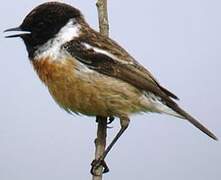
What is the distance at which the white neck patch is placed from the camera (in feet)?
24.9

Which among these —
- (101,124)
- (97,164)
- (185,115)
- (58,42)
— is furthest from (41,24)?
(185,115)

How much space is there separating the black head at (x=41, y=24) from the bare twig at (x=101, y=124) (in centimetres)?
41

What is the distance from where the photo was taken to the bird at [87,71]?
24.6 feet

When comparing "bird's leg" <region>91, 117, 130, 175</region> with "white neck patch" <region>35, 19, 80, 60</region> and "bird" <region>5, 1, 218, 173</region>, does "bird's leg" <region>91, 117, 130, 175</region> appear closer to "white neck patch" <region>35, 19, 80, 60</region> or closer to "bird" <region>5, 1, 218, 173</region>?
"bird" <region>5, 1, 218, 173</region>

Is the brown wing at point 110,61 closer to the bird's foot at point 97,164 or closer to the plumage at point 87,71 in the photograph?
the plumage at point 87,71

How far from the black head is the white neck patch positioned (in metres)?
0.04

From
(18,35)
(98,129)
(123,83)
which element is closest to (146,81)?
(123,83)

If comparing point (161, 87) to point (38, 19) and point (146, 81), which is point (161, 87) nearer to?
point (146, 81)

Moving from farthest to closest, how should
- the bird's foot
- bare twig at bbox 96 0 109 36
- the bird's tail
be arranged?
1. the bird's tail
2. bare twig at bbox 96 0 109 36
3. the bird's foot

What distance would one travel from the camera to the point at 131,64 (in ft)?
25.5

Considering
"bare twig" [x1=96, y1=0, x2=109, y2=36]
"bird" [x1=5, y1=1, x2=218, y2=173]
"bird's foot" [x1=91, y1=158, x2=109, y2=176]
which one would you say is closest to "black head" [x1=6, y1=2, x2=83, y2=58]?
"bird" [x1=5, y1=1, x2=218, y2=173]

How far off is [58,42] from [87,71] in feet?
1.27

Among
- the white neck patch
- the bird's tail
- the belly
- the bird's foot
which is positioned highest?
the white neck patch

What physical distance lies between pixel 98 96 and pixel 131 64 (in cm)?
47
